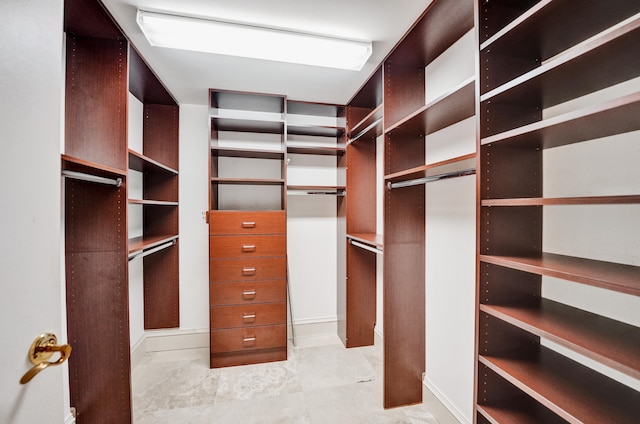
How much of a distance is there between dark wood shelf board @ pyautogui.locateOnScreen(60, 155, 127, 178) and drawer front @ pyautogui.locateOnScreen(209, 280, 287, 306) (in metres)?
1.16

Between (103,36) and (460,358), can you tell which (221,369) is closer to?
(460,358)

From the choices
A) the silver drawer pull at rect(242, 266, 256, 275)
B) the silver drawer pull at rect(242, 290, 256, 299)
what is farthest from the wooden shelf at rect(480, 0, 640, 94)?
the silver drawer pull at rect(242, 290, 256, 299)

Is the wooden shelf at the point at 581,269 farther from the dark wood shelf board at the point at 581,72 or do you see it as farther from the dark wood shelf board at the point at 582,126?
the dark wood shelf board at the point at 581,72

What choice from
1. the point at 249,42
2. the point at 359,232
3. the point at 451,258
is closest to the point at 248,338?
the point at 359,232

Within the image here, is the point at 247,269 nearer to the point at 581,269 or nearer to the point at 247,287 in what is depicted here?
the point at 247,287

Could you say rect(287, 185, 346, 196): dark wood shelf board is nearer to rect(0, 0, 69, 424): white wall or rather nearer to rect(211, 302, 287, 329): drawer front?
rect(211, 302, 287, 329): drawer front

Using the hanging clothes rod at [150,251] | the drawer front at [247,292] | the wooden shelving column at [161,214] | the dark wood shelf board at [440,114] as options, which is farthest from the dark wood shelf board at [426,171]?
the wooden shelving column at [161,214]

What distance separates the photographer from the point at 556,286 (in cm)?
111

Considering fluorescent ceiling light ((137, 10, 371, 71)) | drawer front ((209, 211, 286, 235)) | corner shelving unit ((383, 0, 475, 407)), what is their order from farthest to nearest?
drawer front ((209, 211, 286, 235)), corner shelving unit ((383, 0, 475, 407)), fluorescent ceiling light ((137, 10, 371, 71))

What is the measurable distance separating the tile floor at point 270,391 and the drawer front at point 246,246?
3.27ft

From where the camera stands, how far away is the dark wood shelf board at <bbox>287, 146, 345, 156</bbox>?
2.71 meters

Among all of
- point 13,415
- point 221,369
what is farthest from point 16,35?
point 221,369

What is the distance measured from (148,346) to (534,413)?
299 cm

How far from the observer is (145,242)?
220 cm
